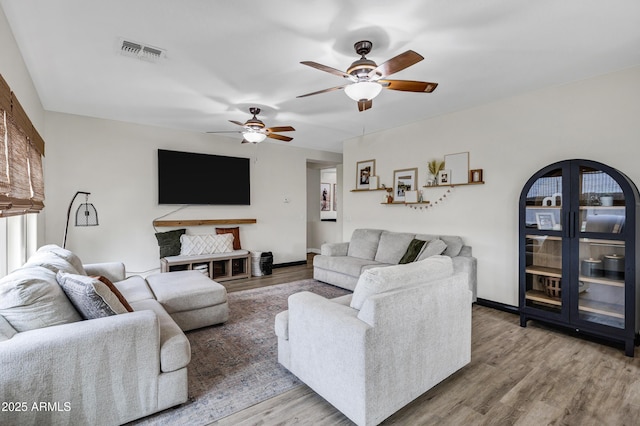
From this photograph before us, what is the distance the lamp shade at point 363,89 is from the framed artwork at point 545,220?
7.42 ft

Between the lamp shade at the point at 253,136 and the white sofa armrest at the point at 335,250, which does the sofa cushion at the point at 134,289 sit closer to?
the lamp shade at the point at 253,136

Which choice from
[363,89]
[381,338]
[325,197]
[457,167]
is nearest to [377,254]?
[457,167]

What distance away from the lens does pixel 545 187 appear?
3.20 meters

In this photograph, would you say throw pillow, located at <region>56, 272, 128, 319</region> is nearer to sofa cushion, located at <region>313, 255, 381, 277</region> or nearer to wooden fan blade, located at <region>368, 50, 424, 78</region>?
wooden fan blade, located at <region>368, 50, 424, 78</region>

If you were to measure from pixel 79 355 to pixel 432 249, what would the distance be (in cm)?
375

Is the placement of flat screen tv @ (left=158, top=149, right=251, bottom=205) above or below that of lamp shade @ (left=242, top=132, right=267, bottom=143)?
below

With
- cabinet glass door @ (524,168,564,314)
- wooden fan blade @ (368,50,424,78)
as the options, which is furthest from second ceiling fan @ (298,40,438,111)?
cabinet glass door @ (524,168,564,314)

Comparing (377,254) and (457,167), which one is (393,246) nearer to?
(377,254)

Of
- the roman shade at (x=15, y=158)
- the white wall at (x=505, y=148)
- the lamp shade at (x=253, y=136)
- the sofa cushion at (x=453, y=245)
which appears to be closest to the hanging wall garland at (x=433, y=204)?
the white wall at (x=505, y=148)

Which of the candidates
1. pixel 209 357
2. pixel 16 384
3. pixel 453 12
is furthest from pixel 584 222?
pixel 16 384

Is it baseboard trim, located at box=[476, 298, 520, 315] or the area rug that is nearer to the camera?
the area rug

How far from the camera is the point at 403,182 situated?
5.04 metres

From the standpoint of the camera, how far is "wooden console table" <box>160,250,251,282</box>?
4809 mm

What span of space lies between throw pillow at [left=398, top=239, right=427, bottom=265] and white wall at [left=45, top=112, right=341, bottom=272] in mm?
3074
